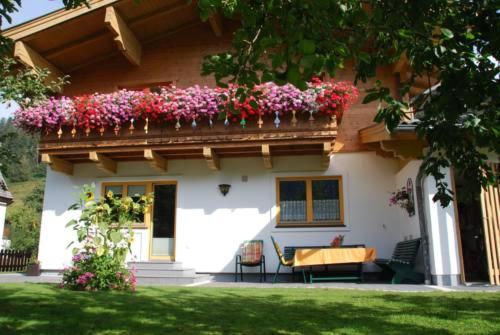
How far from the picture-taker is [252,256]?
1048 centimetres

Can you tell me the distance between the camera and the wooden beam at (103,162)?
35.0 feet

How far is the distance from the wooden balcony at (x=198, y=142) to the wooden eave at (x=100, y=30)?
222 centimetres

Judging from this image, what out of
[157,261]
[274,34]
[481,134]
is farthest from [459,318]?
[157,261]

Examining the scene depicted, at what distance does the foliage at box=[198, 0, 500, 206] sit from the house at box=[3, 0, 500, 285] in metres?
6.80

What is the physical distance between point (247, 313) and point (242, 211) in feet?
20.1

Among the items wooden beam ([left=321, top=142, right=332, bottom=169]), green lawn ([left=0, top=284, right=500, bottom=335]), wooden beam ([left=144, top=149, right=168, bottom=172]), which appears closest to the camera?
green lawn ([left=0, top=284, right=500, bottom=335])

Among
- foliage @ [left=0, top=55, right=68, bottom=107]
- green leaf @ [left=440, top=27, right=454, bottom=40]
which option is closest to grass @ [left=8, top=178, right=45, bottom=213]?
foliage @ [left=0, top=55, right=68, bottom=107]


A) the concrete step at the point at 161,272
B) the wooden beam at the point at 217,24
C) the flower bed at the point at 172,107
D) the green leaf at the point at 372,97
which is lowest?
the concrete step at the point at 161,272

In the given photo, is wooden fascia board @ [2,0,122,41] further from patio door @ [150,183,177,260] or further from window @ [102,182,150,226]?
patio door @ [150,183,177,260]

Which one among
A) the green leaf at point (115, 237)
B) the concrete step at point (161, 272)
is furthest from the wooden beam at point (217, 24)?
the green leaf at point (115, 237)

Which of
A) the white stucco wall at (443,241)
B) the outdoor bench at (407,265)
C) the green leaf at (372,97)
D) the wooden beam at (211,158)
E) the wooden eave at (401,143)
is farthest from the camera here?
the wooden beam at (211,158)

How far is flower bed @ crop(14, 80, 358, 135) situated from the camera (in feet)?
32.3

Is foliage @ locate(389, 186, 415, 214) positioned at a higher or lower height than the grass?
lower

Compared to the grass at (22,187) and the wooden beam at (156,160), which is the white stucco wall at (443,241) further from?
the grass at (22,187)
